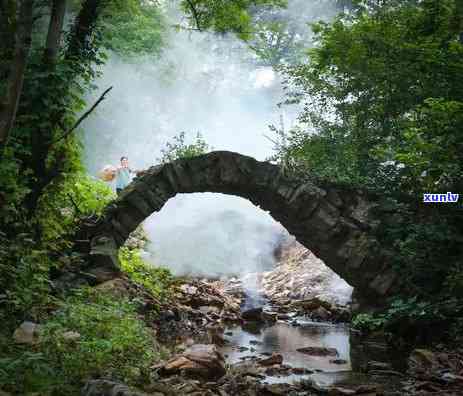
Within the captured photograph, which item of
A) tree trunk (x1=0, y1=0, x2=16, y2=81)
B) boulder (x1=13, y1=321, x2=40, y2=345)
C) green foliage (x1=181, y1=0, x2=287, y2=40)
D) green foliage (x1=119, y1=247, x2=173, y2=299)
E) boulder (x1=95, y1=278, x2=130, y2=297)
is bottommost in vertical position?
boulder (x1=13, y1=321, x2=40, y2=345)

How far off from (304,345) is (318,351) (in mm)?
642

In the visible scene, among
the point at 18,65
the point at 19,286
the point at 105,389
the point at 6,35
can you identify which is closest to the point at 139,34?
the point at 6,35

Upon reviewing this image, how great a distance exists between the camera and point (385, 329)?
10.1 metres

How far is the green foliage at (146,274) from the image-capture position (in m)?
11.8

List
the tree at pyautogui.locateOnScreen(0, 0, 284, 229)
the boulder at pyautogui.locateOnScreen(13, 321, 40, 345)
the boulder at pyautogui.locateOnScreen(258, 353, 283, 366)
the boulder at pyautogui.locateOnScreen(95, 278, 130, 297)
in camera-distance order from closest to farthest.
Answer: the boulder at pyautogui.locateOnScreen(13, 321, 40, 345)
the tree at pyautogui.locateOnScreen(0, 0, 284, 229)
the boulder at pyautogui.locateOnScreen(258, 353, 283, 366)
the boulder at pyautogui.locateOnScreen(95, 278, 130, 297)

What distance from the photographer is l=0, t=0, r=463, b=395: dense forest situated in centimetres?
474

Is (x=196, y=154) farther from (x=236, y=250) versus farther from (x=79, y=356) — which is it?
(x=236, y=250)

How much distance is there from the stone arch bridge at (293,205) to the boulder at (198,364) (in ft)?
15.2

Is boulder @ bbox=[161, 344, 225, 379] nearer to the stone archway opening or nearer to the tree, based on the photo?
the tree

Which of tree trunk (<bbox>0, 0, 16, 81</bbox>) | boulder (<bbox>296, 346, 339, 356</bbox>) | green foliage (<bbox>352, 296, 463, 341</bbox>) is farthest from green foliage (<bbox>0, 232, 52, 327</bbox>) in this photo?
green foliage (<bbox>352, 296, 463, 341</bbox>)

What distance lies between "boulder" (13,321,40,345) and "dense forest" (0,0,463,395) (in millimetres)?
112

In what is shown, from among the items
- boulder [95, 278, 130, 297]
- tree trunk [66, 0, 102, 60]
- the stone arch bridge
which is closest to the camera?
tree trunk [66, 0, 102, 60]

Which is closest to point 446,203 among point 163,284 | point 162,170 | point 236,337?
point 236,337

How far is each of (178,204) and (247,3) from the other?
1853 cm
